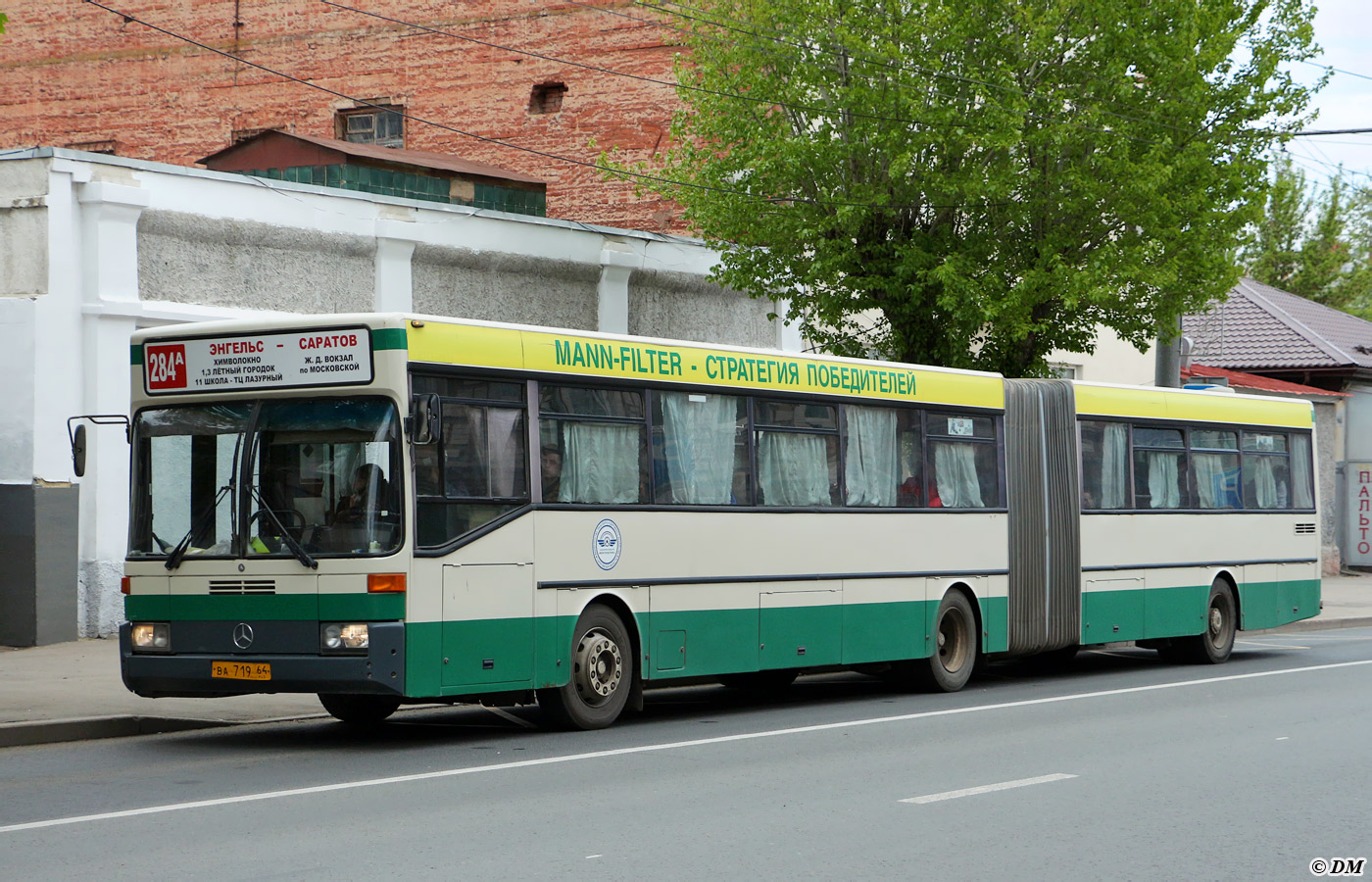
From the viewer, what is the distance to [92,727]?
472 inches

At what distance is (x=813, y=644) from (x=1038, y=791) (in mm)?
5031

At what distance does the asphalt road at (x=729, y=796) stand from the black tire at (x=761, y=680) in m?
1.12

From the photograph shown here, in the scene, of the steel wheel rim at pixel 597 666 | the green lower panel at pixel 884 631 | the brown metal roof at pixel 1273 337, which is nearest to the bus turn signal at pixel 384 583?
the steel wheel rim at pixel 597 666

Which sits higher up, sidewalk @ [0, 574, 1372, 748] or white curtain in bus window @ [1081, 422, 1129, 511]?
white curtain in bus window @ [1081, 422, 1129, 511]

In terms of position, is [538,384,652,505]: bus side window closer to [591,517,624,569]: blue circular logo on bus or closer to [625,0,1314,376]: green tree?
[591,517,624,569]: blue circular logo on bus

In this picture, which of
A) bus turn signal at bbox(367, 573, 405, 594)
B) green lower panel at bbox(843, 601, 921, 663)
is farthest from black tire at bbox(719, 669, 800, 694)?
bus turn signal at bbox(367, 573, 405, 594)

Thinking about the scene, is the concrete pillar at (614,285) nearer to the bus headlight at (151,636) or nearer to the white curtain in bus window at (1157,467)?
the white curtain in bus window at (1157,467)

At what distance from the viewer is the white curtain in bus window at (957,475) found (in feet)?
52.6

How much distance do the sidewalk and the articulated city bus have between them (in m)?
0.93

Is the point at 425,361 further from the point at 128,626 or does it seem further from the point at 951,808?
the point at 951,808

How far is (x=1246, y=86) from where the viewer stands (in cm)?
2105

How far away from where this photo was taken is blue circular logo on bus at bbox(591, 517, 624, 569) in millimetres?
12516

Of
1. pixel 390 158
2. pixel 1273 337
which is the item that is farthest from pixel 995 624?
pixel 1273 337

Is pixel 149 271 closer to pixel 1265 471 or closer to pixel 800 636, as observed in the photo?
pixel 800 636
